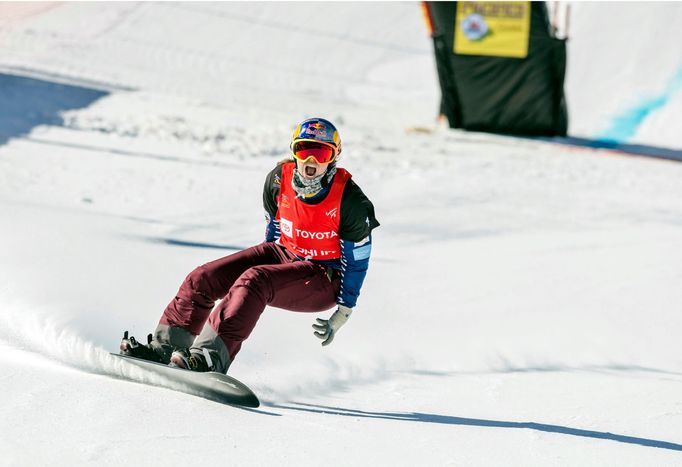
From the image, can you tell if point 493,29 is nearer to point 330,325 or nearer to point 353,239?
point 353,239

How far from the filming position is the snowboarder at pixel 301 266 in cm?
482

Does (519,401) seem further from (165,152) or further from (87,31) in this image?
(87,31)

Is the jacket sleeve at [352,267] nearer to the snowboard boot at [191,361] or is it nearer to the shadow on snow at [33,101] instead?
the snowboard boot at [191,361]

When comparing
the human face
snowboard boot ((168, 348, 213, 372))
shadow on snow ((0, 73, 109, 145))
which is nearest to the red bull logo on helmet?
the human face

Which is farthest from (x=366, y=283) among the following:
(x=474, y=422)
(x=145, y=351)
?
(x=145, y=351)

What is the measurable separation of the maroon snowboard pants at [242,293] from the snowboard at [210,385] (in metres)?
0.22

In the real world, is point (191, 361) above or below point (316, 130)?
below

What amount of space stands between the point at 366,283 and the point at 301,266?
128 inches

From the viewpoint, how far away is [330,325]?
500 cm

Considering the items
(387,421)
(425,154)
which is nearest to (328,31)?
(425,154)

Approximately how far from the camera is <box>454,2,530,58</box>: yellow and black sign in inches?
621

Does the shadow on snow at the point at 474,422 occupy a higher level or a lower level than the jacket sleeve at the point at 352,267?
lower

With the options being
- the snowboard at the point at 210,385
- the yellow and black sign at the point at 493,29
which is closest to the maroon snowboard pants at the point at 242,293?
the snowboard at the point at 210,385

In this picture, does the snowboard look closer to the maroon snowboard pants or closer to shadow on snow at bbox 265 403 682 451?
the maroon snowboard pants
